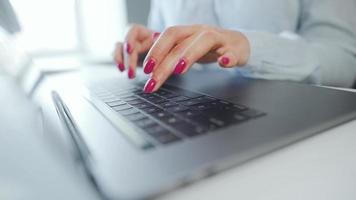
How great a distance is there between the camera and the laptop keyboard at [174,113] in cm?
20

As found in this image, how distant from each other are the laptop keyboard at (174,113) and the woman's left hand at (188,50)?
1.2 inches

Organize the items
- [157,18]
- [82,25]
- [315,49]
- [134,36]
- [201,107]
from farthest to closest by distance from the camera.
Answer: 1. [82,25]
2. [157,18]
3. [134,36]
4. [315,49]
5. [201,107]

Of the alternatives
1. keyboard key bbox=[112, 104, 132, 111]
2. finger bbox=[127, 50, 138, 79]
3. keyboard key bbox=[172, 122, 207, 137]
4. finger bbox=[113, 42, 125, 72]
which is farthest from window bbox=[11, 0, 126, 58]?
keyboard key bbox=[172, 122, 207, 137]

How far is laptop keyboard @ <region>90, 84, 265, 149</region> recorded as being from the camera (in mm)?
201

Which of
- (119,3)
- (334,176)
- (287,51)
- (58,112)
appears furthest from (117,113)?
(119,3)

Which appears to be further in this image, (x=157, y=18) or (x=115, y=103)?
(x=157, y=18)

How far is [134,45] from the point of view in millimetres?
561

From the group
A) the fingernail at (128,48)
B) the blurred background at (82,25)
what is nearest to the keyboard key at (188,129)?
the fingernail at (128,48)

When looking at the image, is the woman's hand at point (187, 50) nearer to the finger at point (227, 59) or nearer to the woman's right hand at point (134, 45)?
the finger at point (227, 59)

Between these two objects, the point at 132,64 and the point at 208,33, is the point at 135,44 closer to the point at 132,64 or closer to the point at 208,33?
the point at 132,64

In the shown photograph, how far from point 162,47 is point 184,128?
0.20m

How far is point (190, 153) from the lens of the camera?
0.55 ft

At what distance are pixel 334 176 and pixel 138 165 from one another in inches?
5.0

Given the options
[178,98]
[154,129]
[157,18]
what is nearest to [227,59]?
[178,98]
